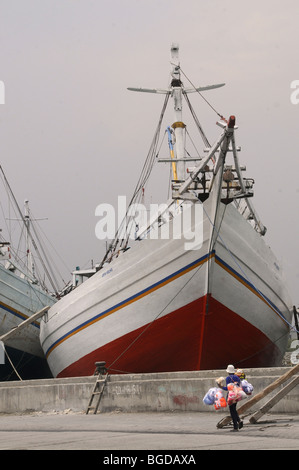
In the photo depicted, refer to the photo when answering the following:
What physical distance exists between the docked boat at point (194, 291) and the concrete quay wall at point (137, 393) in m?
2.47

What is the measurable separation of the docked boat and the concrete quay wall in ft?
8.10

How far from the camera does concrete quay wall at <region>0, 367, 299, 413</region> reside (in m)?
12.4

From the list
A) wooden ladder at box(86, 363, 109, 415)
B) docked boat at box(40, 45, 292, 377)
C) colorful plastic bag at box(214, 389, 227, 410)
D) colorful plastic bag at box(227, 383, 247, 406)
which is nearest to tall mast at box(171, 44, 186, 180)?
docked boat at box(40, 45, 292, 377)

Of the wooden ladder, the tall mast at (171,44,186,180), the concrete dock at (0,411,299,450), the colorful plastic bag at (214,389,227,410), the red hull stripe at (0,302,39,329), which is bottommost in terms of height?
the concrete dock at (0,411,299,450)

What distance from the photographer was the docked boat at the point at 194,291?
16484 mm

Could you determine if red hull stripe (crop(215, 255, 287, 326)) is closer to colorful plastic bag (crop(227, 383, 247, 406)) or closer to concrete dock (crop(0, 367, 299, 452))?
concrete dock (crop(0, 367, 299, 452))

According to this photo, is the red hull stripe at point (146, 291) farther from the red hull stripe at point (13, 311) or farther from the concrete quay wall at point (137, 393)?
the red hull stripe at point (13, 311)

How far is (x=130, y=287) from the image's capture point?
692 inches

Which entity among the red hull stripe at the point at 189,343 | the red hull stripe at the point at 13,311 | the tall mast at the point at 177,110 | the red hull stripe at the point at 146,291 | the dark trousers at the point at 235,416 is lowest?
the dark trousers at the point at 235,416

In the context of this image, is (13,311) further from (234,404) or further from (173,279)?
(234,404)

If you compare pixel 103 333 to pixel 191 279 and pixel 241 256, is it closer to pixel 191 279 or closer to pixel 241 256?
pixel 191 279

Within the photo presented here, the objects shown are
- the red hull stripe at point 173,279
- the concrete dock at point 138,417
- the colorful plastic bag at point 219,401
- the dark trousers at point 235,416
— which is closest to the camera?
A: the concrete dock at point 138,417

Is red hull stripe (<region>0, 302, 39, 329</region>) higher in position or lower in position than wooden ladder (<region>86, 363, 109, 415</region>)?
higher

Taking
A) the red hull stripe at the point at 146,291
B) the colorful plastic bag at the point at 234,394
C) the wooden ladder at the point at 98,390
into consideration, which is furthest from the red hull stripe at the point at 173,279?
the colorful plastic bag at the point at 234,394
